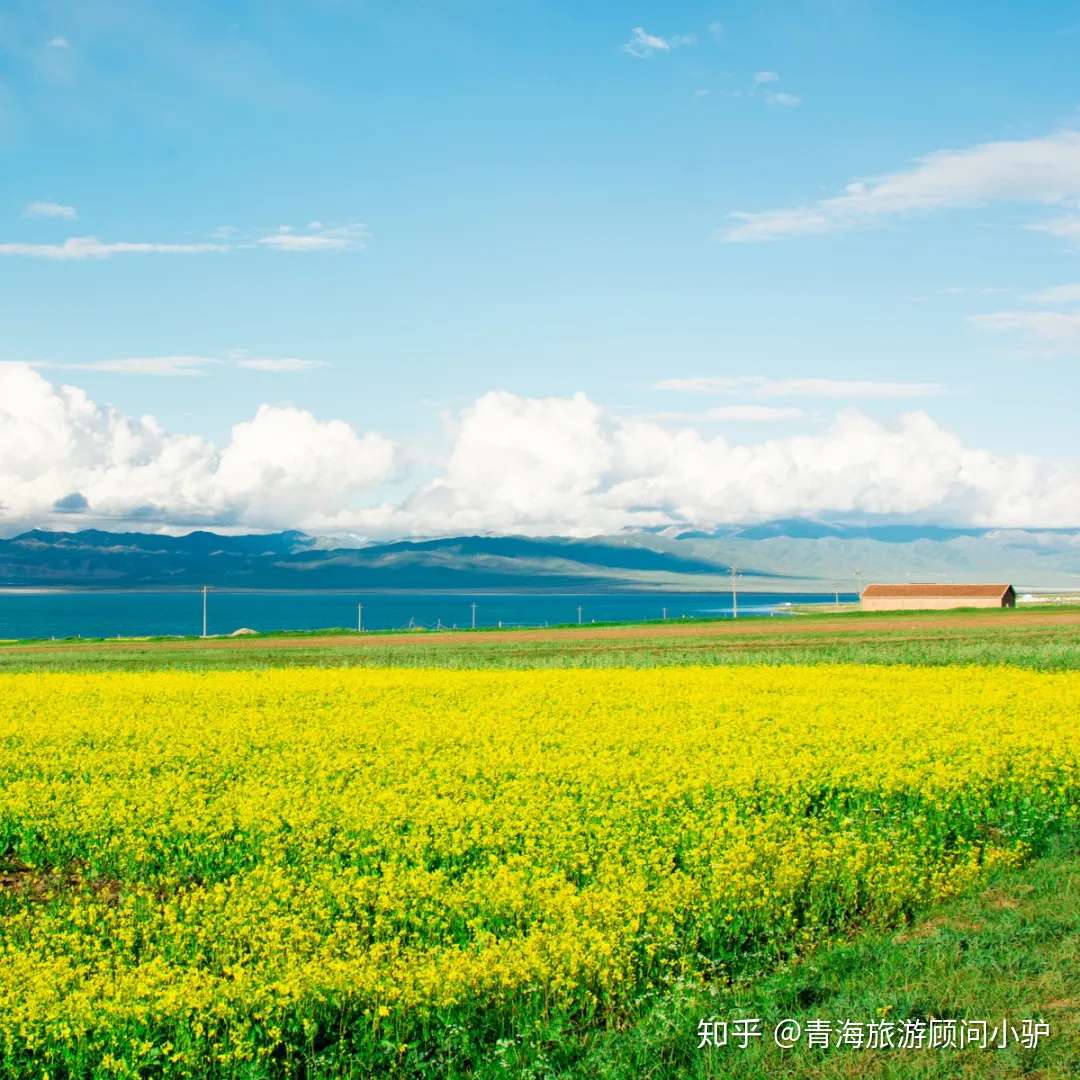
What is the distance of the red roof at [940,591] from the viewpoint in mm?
163125

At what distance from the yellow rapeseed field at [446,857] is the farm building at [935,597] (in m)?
140

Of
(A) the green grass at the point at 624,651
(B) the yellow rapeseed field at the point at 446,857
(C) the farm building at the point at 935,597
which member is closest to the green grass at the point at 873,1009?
(B) the yellow rapeseed field at the point at 446,857

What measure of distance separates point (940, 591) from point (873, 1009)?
165081mm

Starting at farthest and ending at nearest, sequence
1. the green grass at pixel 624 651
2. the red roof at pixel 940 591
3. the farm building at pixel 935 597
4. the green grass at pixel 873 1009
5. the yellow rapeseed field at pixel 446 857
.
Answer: the red roof at pixel 940 591 → the farm building at pixel 935 597 → the green grass at pixel 624 651 → the yellow rapeseed field at pixel 446 857 → the green grass at pixel 873 1009

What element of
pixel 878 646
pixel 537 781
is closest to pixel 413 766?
pixel 537 781

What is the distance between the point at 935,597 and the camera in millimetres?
162625

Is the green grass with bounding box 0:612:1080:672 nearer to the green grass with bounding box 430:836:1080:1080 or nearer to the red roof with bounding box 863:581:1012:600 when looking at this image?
the green grass with bounding box 430:836:1080:1080

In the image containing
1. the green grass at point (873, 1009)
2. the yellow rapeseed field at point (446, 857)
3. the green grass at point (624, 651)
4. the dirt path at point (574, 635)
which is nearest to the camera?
the green grass at point (873, 1009)

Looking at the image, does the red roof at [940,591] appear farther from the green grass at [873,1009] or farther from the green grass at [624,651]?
the green grass at [873,1009]

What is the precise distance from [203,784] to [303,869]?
6.04 metres

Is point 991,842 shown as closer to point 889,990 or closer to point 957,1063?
point 889,990

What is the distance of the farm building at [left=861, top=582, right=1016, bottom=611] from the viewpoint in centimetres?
16088

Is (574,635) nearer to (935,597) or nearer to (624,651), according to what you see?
(624,651)

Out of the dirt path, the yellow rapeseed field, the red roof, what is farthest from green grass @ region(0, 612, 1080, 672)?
the red roof
